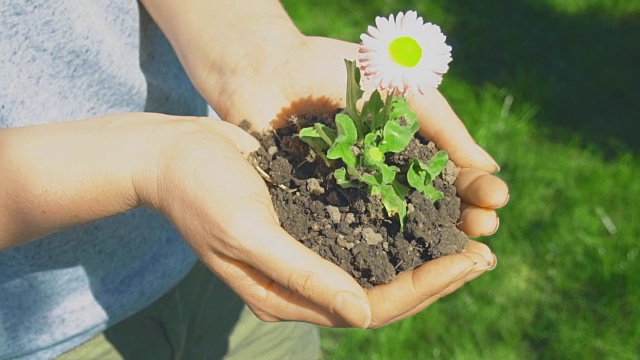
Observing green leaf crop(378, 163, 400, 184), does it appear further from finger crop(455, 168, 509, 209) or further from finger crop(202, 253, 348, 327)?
finger crop(202, 253, 348, 327)

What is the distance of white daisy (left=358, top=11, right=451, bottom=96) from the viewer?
56.3 inches

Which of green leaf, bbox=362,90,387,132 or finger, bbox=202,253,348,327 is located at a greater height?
green leaf, bbox=362,90,387,132

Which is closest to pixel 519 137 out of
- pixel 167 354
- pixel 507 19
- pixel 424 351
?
pixel 507 19

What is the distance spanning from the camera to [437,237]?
151 centimetres

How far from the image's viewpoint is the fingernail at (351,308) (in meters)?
1.30

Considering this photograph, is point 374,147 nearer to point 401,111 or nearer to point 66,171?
point 401,111

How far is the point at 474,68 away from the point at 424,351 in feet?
4.54

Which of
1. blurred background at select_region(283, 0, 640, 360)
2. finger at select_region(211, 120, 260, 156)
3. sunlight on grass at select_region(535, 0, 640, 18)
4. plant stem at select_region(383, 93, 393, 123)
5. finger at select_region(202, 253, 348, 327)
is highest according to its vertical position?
plant stem at select_region(383, 93, 393, 123)

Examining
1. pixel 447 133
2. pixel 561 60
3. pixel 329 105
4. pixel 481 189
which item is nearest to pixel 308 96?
pixel 329 105

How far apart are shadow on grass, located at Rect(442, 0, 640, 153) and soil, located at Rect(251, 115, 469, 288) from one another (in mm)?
1771

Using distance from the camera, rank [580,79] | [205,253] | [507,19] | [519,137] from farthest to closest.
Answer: [507,19]
[580,79]
[519,137]
[205,253]

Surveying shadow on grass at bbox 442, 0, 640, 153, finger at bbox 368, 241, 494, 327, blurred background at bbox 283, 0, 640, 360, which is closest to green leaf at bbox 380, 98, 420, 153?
finger at bbox 368, 241, 494, 327

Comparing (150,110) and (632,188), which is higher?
(150,110)

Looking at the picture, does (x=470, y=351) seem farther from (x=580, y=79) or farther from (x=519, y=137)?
(x=580, y=79)
